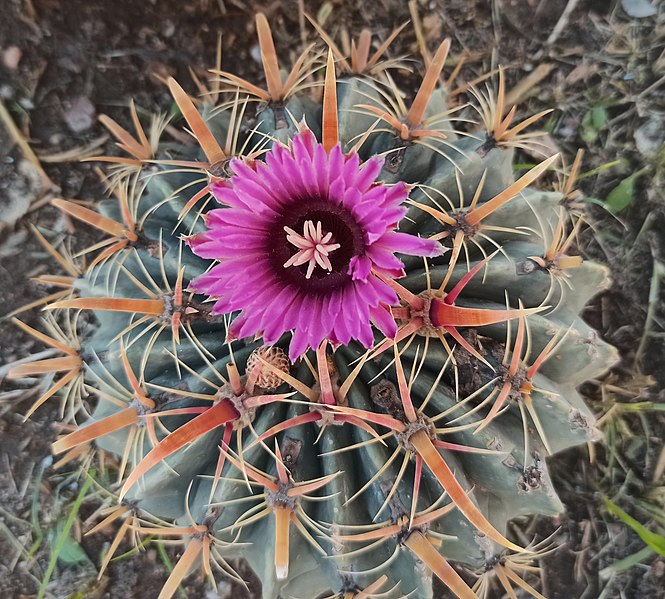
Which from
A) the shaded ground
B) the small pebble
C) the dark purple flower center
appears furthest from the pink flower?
the small pebble

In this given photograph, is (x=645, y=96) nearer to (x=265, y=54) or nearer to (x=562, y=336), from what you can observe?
(x=562, y=336)

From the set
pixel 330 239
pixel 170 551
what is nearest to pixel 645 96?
pixel 330 239

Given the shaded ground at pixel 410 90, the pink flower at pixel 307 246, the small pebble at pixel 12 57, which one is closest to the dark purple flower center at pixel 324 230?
the pink flower at pixel 307 246

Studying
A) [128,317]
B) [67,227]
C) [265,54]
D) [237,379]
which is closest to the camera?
[237,379]

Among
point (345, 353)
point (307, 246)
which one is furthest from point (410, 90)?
point (307, 246)

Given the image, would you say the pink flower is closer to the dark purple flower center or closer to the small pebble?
the dark purple flower center

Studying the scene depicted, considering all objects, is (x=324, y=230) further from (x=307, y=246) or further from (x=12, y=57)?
(x=12, y=57)

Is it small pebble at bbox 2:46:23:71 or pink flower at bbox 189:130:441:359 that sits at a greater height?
pink flower at bbox 189:130:441:359

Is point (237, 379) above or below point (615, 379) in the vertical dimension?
above
